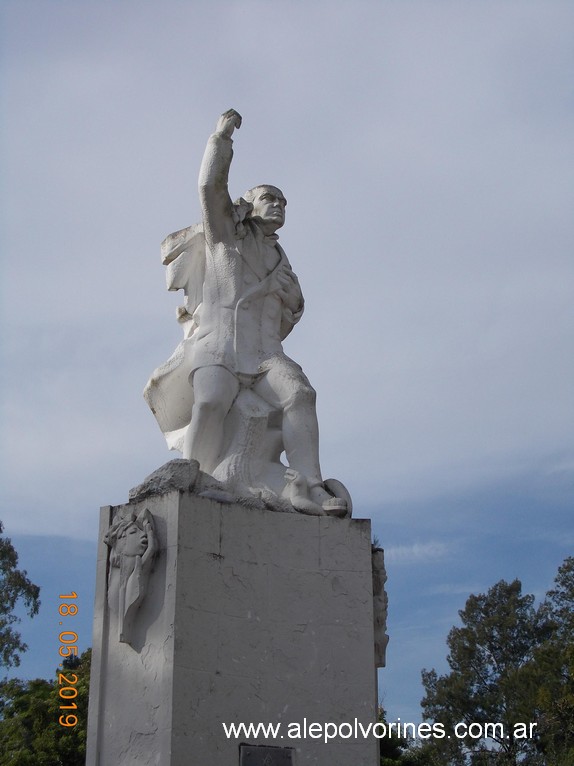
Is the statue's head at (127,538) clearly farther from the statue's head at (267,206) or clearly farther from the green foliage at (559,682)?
the green foliage at (559,682)

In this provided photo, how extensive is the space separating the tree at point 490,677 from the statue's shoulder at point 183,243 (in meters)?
21.9

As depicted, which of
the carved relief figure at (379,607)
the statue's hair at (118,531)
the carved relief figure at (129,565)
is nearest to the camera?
the carved relief figure at (129,565)

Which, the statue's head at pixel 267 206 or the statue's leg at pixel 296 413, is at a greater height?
the statue's head at pixel 267 206

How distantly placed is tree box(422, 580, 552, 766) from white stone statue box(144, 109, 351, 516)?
2166 cm

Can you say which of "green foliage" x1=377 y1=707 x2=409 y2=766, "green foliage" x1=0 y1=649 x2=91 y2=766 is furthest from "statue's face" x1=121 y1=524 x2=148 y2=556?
"green foliage" x1=377 y1=707 x2=409 y2=766

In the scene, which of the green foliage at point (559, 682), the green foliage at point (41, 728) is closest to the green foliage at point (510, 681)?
the green foliage at point (559, 682)

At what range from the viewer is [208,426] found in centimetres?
890

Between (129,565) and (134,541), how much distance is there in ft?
0.53

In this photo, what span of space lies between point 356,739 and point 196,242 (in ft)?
13.2

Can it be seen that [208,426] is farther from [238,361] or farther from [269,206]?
[269,206]

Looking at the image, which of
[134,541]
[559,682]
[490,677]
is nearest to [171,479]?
[134,541]

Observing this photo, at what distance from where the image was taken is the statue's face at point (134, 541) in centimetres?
809

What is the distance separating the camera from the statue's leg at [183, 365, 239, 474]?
8891mm

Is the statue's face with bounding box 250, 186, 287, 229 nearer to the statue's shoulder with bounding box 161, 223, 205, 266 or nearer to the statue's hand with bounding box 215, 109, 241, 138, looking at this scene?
the statue's shoulder with bounding box 161, 223, 205, 266
